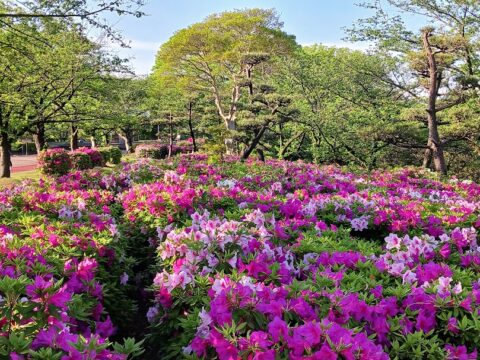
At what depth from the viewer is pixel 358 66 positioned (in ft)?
49.9

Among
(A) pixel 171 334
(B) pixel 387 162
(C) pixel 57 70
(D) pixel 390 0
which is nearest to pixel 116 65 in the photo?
(C) pixel 57 70

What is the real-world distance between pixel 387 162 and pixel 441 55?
4705mm

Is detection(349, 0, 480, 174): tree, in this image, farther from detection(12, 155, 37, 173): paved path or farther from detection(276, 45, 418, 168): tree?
detection(12, 155, 37, 173): paved path

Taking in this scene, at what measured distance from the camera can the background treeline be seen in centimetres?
1207

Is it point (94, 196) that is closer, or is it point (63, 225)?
point (63, 225)

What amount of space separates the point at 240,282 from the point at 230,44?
18.1 meters

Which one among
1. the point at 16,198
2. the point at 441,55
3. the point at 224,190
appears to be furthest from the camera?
the point at 441,55

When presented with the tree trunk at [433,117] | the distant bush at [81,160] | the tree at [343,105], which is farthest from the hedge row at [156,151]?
the tree trunk at [433,117]

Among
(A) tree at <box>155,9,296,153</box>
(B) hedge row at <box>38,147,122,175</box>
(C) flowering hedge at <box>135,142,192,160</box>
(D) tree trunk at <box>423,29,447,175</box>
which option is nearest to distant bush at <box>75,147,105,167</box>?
(B) hedge row at <box>38,147,122,175</box>

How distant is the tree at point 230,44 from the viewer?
1856cm

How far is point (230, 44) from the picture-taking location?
62.2ft

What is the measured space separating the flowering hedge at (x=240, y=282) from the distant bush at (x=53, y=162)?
8.78 metres

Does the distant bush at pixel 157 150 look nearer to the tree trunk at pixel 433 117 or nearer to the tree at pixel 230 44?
the tree at pixel 230 44

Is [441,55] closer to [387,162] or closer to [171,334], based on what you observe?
[387,162]
